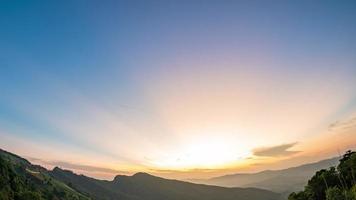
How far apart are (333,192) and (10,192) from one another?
145 m

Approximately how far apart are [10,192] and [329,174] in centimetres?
14023

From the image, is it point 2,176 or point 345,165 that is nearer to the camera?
point 345,165

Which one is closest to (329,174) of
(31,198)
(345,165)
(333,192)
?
(345,165)

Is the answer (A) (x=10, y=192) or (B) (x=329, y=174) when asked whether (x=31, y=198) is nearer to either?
(A) (x=10, y=192)

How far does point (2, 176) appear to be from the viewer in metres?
155

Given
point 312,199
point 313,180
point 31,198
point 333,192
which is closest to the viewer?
point 333,192

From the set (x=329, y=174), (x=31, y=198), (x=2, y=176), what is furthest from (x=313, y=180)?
(x=2, y=176)

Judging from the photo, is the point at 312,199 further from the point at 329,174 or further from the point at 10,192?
the point at 10,192

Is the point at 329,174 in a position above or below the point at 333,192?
above

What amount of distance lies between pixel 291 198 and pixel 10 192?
424 feet

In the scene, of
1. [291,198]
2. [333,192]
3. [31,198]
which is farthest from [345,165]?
[31,198]

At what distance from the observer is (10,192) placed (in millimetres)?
146750

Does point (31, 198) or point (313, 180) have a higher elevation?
point (313, 180)

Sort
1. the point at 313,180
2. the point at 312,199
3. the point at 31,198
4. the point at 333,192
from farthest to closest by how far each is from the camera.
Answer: the point at 31,198
the point at 313,180
the point at 312,199
the point at 333,192
